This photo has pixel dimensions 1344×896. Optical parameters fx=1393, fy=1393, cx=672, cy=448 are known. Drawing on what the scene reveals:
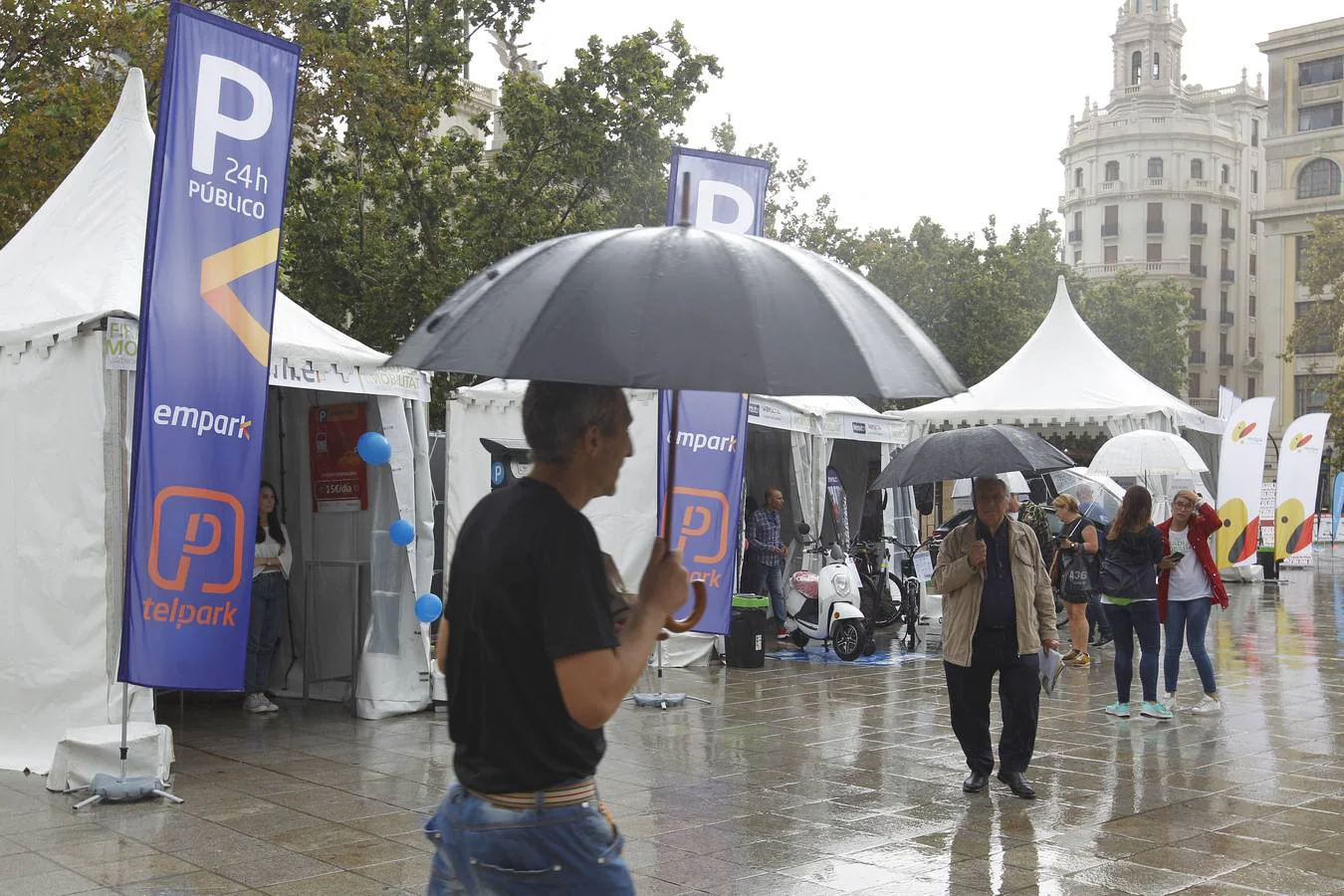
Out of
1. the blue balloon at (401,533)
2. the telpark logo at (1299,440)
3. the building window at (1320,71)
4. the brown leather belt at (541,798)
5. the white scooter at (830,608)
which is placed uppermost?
the building window at (1320,71)

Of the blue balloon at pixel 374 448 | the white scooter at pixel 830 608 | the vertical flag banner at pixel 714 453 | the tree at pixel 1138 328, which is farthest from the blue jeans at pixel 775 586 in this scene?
the tree at pixel 1138 328

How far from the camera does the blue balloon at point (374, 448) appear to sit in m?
10.0

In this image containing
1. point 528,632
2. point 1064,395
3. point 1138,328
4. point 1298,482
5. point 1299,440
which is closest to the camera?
point 528,632

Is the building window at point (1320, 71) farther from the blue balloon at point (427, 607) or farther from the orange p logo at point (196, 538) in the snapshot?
the orange p logo at point (196, 538)

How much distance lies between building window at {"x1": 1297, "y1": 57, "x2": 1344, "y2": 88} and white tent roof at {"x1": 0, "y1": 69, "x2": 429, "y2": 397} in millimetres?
67442

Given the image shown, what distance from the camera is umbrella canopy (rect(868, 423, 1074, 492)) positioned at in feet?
26.2

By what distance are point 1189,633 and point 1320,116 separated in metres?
64.2

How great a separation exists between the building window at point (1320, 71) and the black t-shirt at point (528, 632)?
72.7 meters

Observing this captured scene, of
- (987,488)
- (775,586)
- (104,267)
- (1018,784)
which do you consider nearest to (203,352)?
(104,267)

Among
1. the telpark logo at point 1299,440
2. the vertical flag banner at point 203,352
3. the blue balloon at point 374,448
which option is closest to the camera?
the vertical flag banner at point 203,352

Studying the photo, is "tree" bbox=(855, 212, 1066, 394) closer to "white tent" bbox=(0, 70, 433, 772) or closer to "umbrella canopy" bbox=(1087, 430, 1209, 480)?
"umbrella canopy" bbox=(1087, 430, 1209, 480)

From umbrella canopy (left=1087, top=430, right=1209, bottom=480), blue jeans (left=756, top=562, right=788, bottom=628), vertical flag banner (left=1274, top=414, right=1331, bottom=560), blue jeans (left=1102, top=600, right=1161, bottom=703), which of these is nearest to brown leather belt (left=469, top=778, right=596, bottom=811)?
blue jeans (left=1102, top=600, right=1161, bottom=703)

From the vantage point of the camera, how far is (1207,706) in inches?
428

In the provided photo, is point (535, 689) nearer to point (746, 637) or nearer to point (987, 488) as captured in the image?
point (987, 488)
